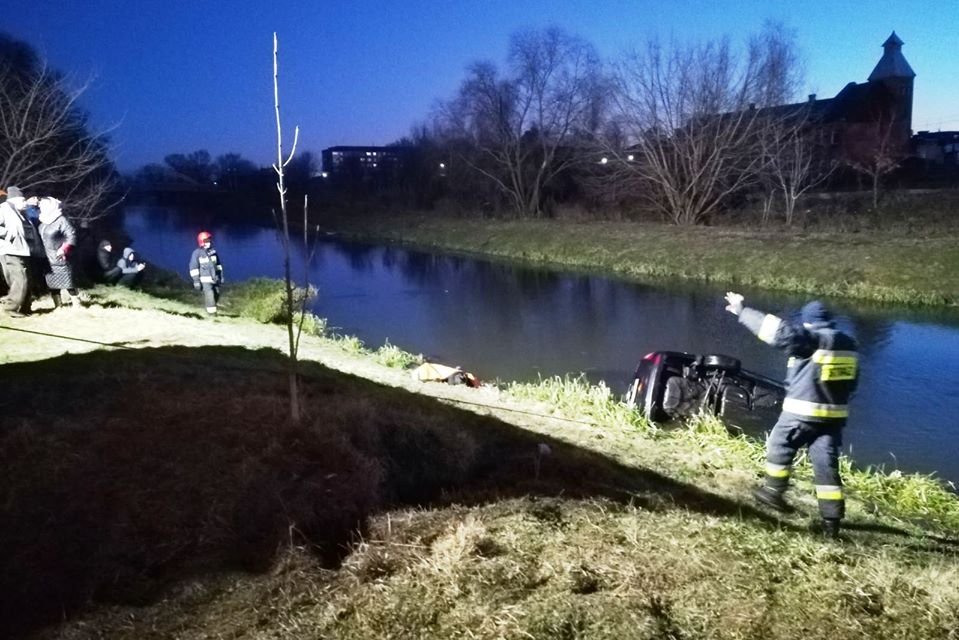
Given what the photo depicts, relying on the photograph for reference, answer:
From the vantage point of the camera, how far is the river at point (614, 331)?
9.52m

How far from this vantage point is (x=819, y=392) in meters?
5.18

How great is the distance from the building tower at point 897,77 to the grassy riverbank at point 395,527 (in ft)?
144

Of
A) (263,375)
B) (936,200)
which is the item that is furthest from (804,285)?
(263,375)

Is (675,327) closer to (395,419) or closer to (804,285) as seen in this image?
(804,285)

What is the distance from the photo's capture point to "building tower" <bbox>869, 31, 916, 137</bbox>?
139 ft

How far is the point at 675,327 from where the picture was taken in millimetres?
15984

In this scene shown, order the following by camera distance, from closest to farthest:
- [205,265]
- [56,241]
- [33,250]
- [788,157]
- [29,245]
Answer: [29,245], [56,241], [33,250], [205,265], [788,157]

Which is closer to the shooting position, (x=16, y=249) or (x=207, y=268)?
(x=16, y=249)

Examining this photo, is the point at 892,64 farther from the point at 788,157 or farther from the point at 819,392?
the point at 819,392

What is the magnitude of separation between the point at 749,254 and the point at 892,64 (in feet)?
100

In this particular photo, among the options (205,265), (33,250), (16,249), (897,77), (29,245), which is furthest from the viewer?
(897,77)

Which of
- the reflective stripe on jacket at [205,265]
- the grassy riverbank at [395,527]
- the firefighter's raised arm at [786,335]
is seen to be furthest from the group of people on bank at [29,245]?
the firefighter's raised arm at [786,335]

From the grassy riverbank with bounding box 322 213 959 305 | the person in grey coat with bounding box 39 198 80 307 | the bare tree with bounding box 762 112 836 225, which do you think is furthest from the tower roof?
the person in grey coat with bounding box 39 198 80 307

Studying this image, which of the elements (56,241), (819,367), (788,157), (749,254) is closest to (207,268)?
(56,241)
